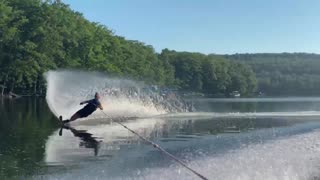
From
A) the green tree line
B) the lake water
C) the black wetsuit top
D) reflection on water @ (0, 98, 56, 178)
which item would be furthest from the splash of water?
the green tree line

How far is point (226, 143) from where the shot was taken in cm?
2077

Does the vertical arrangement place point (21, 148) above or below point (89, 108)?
below

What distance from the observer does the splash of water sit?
38.1 metres

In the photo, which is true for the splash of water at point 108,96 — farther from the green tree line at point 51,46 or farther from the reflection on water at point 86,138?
the green tree line at point 51,46

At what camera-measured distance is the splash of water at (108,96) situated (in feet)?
125

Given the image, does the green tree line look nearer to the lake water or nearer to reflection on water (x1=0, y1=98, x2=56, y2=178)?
reflection on water (x1=0, y1=98, x2=56, y2=178)

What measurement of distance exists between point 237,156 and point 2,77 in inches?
2850

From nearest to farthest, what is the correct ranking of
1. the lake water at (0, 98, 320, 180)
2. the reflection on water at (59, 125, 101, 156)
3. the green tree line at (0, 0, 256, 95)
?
the lake water at (0, 98, 320, 180) < the reflection on water at (59, 125, 101, 156) < the green tree line at (0, 0, 256, 95)

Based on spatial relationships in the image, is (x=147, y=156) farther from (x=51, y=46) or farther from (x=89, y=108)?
(x=51, y=46)

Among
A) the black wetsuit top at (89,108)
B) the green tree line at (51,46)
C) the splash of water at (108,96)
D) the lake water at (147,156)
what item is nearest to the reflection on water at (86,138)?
the lake water at (147,156)

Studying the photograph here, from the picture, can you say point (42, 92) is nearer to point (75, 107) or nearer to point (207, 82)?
point (75, 107)

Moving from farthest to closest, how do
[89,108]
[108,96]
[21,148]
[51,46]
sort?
[51,46] → [108,96] → [89,108] → [21,148]

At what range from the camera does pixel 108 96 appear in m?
42.4

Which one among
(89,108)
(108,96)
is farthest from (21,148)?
(108,96)
